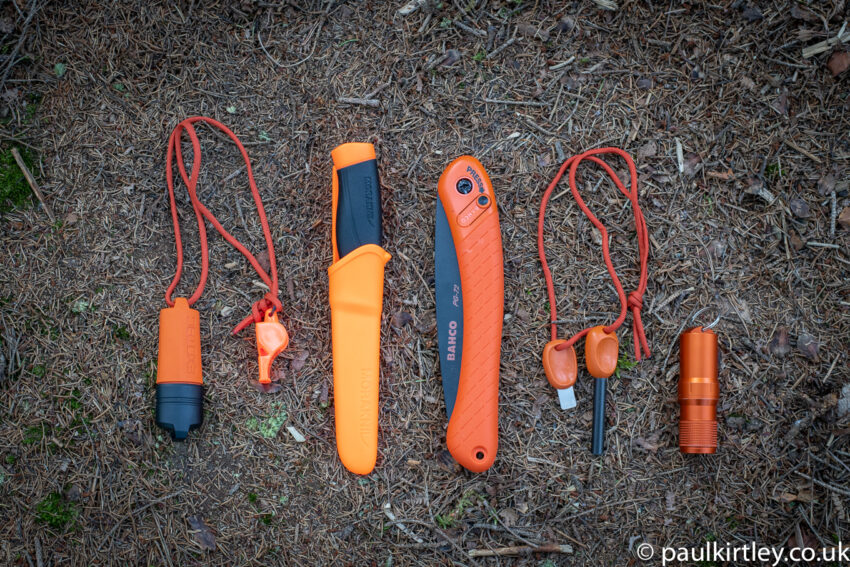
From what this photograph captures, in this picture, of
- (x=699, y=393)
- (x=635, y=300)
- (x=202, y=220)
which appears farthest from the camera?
(x=202, y=220)

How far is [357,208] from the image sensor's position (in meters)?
2.62

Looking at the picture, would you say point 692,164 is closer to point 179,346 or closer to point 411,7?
point 411,7

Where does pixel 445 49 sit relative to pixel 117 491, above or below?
above

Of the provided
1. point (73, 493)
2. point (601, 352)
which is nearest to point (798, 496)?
point (601, 352)

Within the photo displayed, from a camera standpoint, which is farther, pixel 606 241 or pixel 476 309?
pixel 606 241

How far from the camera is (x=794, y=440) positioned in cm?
275

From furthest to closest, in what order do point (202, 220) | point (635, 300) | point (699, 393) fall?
point (202, 220), point (635, 300), point (699, 393)

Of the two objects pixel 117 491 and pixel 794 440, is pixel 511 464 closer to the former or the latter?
pixel 794 440

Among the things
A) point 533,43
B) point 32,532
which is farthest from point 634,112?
point 32,532

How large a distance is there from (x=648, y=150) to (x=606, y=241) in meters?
0.51

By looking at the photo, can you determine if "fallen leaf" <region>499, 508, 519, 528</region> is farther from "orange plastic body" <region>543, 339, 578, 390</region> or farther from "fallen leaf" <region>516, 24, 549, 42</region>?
"fallen leaf" <region>516, 24, 549, 42</region>

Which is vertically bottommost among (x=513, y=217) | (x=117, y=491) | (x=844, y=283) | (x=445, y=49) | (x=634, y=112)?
(x=117, y=491)

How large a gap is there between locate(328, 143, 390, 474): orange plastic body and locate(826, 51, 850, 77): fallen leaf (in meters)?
2.26

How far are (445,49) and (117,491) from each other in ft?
8.62
